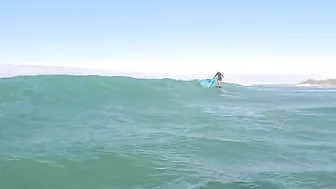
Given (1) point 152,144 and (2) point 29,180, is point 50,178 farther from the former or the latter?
(1) point 152,144

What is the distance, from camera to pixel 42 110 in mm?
14109

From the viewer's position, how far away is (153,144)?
9.73 metres

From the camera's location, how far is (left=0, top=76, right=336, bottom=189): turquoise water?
277 inches

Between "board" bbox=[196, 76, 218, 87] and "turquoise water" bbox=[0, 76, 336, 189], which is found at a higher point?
"board" bbox=[196, 76, 218, 87]

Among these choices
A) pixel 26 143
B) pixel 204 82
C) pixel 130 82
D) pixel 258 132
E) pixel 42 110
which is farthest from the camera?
pixel 204 82

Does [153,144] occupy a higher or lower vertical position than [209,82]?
lower

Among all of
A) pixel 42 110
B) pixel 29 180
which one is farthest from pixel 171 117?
pixel 29 180

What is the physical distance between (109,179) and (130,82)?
52.2ft

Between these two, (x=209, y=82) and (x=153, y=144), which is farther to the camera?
(x=209, y=82)

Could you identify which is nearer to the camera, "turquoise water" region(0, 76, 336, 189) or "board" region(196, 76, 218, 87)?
"turquoise water" region(0, 76, 336, 189)

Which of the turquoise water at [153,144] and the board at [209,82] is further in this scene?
the board at [209,82]

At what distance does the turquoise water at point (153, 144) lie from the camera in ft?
23.1

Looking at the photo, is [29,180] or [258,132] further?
[258,132]

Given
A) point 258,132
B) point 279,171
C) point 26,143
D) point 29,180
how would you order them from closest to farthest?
point 29,180
point 279,171
point 26,143
point 258,132
